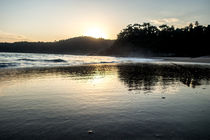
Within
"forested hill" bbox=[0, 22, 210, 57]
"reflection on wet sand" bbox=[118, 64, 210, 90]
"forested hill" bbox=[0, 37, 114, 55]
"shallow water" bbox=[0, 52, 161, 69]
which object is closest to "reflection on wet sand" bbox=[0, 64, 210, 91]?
"reflection on wet sand" bbox=[118, 64, 210, 90]

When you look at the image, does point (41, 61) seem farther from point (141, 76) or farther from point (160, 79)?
point (160, 79)

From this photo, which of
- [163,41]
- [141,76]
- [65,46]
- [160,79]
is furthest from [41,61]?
[65,46]

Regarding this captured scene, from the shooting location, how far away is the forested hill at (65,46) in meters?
152

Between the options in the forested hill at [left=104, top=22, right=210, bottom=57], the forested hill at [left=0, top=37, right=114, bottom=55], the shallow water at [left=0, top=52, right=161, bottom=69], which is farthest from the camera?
the forested hill at [left=0, top=37, right=114, bottom=55]

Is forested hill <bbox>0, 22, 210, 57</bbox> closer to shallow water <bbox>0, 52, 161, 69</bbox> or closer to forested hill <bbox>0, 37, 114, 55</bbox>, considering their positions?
forested hill <bbox>0, 37, 114, 55</bbox>

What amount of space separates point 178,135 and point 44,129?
108 inches

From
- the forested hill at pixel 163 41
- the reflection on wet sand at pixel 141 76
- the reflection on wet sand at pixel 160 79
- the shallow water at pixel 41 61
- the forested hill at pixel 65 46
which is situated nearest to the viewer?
the reflection on wet sand at pixel 160 79

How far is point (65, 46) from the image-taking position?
578ft

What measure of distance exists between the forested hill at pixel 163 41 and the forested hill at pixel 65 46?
43.2 m

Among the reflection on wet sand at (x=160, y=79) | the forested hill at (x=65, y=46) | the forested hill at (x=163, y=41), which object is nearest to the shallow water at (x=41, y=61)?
the reflection on wet sand at (x=160, y=79)

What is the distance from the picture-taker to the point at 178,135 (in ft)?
8.80

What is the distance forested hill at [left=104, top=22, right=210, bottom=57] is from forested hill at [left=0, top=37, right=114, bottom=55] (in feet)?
142

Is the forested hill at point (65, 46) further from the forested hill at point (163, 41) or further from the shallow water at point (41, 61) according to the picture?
the shallow water at point (41, 61)

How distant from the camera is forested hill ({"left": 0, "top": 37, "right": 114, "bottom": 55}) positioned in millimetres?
152375
